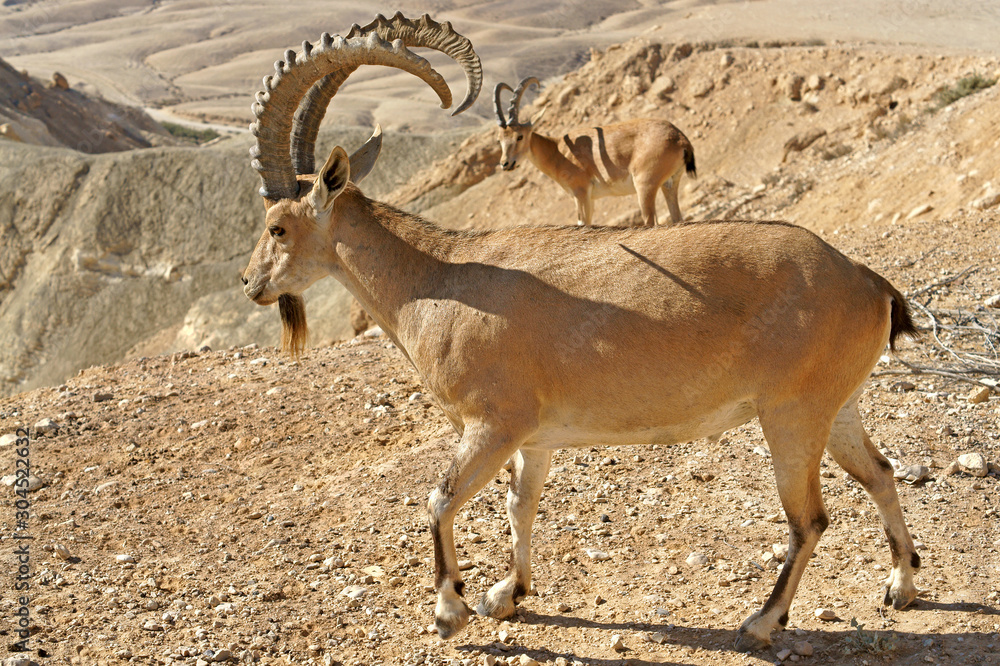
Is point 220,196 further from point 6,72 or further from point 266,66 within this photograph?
point 266,66

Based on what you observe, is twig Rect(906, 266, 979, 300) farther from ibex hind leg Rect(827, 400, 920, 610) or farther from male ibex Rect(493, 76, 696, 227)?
male ibex Rect(493, 76, 696, 227)

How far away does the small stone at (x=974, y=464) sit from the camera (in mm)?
6785

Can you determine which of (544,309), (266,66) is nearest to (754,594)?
(544,309)

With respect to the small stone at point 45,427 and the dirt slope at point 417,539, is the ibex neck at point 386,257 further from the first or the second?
the small stone at point 45,427

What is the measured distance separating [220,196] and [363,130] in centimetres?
534

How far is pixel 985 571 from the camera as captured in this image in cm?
573

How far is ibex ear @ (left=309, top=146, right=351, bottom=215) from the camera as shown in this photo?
5.52m

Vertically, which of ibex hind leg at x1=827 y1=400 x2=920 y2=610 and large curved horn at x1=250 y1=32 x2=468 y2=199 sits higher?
large curved horn at x1=250 y1=32 x2=468 y2=199

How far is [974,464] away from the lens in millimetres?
6809

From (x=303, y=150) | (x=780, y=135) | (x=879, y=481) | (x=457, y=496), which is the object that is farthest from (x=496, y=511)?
(x=780, y=135)

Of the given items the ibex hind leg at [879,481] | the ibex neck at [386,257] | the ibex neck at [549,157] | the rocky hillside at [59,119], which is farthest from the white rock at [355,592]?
the rocky hillside at [59,119]

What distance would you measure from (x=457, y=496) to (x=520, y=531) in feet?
2.87

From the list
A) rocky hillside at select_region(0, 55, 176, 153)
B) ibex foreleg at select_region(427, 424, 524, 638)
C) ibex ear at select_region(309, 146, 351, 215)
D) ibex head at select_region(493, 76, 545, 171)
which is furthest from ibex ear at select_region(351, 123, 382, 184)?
rocky hillside at select_region(0, 55, 176, 153)

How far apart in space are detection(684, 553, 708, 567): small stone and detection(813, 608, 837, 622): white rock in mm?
Result: 872
